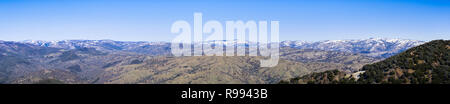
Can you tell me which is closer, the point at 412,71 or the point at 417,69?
the point at 417,69

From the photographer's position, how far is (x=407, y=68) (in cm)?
6356

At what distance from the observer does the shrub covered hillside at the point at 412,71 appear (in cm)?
5581

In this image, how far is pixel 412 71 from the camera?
61188 mm

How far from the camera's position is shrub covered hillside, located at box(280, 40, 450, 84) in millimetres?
55812

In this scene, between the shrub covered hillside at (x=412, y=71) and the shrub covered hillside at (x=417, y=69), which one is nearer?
the shrub covered hillside at (x=417, y=69)

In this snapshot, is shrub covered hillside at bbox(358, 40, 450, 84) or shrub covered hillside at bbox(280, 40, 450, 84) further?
shrub covered hillside at bbox(280, 40, 450, 84)

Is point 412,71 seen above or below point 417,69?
below
